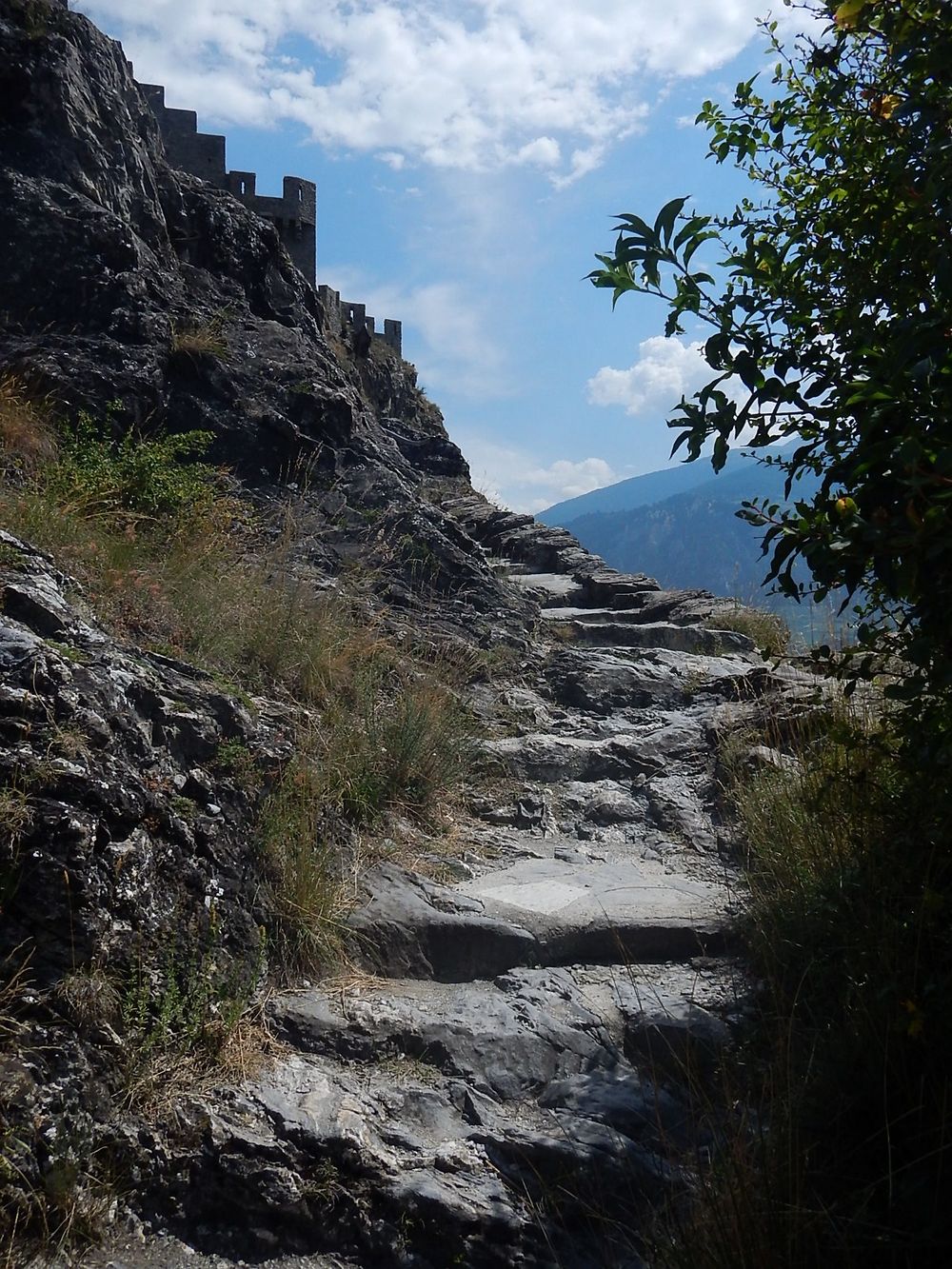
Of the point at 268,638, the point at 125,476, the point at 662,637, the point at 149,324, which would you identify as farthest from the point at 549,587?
the point at 268,638

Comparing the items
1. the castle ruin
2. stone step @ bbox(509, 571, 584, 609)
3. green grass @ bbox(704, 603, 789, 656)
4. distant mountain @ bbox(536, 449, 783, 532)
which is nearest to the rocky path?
green grass @ bbox(704, 603, 789, 656)

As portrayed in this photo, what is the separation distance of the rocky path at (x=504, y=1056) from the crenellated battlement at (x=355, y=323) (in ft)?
51.7

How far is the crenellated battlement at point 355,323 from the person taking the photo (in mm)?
19422

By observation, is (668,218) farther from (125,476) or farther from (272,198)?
(272,198)

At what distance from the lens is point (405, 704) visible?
15.6ft

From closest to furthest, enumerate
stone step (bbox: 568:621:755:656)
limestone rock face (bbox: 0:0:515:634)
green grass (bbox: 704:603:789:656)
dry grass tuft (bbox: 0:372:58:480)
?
dry grass tuft (bbox: 0:372:58:480) → limestone rock face (bbox: 0:0:515:634) → stone step (bbox: 568:621:755:656) → green grass (bbox: 704:603:789:656)

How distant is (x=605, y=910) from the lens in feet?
12.1

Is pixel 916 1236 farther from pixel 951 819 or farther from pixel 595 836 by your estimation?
pixel 595 836

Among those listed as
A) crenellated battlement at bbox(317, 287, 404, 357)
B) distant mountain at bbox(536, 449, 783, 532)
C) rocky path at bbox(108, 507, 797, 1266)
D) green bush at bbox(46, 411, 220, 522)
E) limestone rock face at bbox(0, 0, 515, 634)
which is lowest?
rocky path at bbox(108, 507, 797, 1266)

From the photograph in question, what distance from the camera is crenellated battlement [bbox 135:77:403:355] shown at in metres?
19.7

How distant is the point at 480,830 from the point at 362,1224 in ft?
7.47

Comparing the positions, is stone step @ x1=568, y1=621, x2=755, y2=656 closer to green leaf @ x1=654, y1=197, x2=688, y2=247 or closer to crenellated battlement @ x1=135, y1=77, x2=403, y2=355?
green leaf @ x1=654, y1=197, x2=688, y2=247

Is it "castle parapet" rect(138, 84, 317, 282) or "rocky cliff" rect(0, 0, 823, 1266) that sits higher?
"castle parapet" rect(138, 84, 317, 282)

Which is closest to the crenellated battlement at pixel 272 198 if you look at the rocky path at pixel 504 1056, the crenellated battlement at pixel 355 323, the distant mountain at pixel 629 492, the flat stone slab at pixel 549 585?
the crenellated battlement at pixel 355 323
